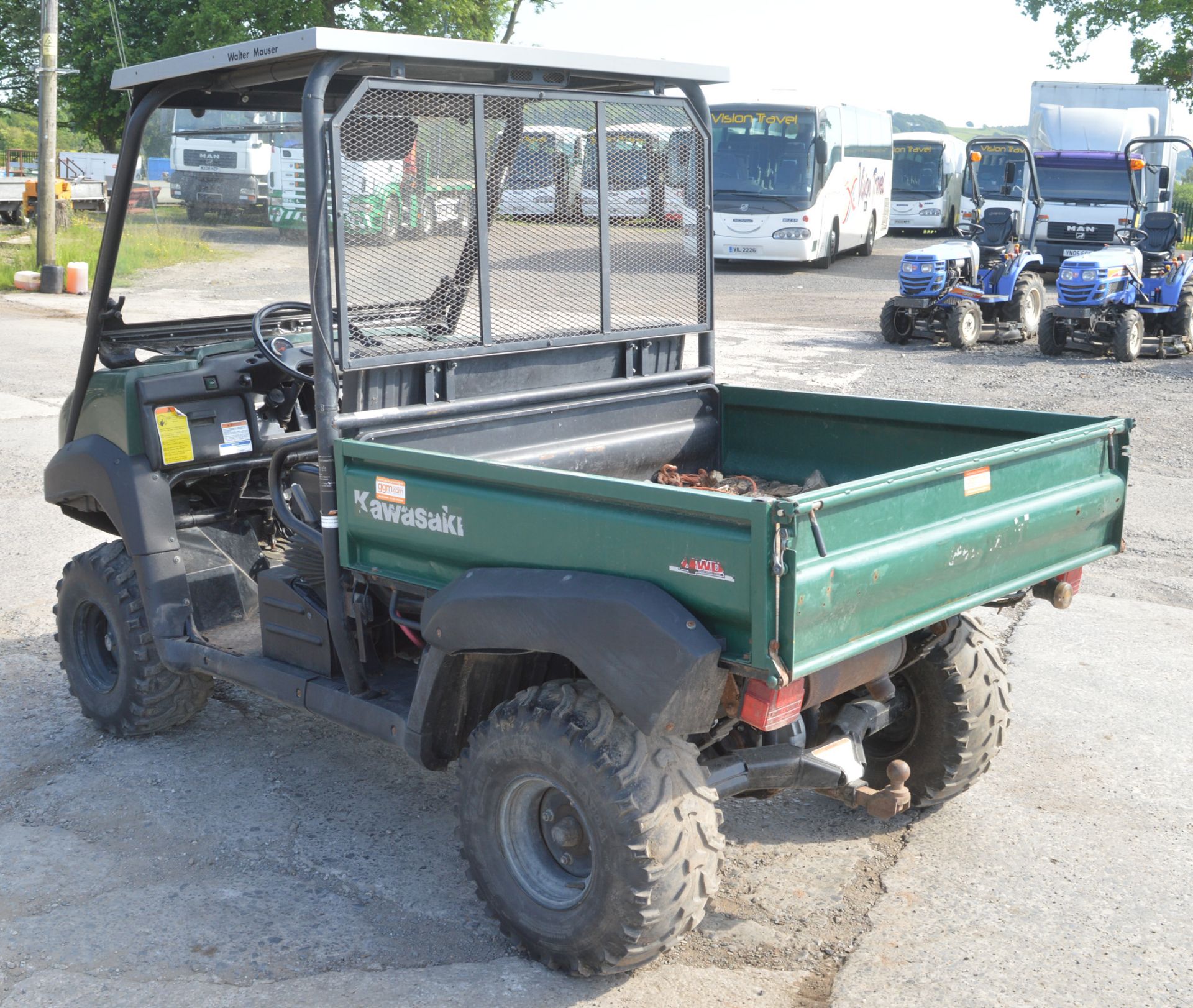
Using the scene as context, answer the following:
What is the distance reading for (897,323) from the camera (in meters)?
15.3

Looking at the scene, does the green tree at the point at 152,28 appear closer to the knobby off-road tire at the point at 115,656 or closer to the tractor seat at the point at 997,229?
the tractor seat at the point at 997,229

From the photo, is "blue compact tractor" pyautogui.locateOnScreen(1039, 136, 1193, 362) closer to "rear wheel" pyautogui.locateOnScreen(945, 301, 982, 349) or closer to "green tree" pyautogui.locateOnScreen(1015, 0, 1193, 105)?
"rear wheel" pyautogui.locateOnScreen(945, 301, 982, 349)

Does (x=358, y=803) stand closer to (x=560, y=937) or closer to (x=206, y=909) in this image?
(x=206, y=909)

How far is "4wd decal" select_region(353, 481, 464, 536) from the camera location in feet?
11.2

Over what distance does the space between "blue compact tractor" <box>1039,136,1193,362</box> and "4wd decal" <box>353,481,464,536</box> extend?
12.0m

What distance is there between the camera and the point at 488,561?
3354mm

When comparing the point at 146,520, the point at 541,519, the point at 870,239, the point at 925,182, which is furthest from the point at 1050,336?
the point at 925,182

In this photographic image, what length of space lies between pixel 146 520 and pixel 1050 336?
1207 centimetres

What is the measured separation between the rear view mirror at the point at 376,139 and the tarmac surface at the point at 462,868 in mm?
547

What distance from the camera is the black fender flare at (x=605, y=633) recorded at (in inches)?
114

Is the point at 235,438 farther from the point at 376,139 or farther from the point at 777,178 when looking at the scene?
the point at 777,178

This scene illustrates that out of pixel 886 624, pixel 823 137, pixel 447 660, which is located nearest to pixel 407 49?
pixel 447 660

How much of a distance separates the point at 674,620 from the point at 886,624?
588 mm

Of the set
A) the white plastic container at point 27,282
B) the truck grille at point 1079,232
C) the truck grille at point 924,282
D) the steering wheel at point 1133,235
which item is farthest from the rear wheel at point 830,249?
the white plastic container at point 27,282
